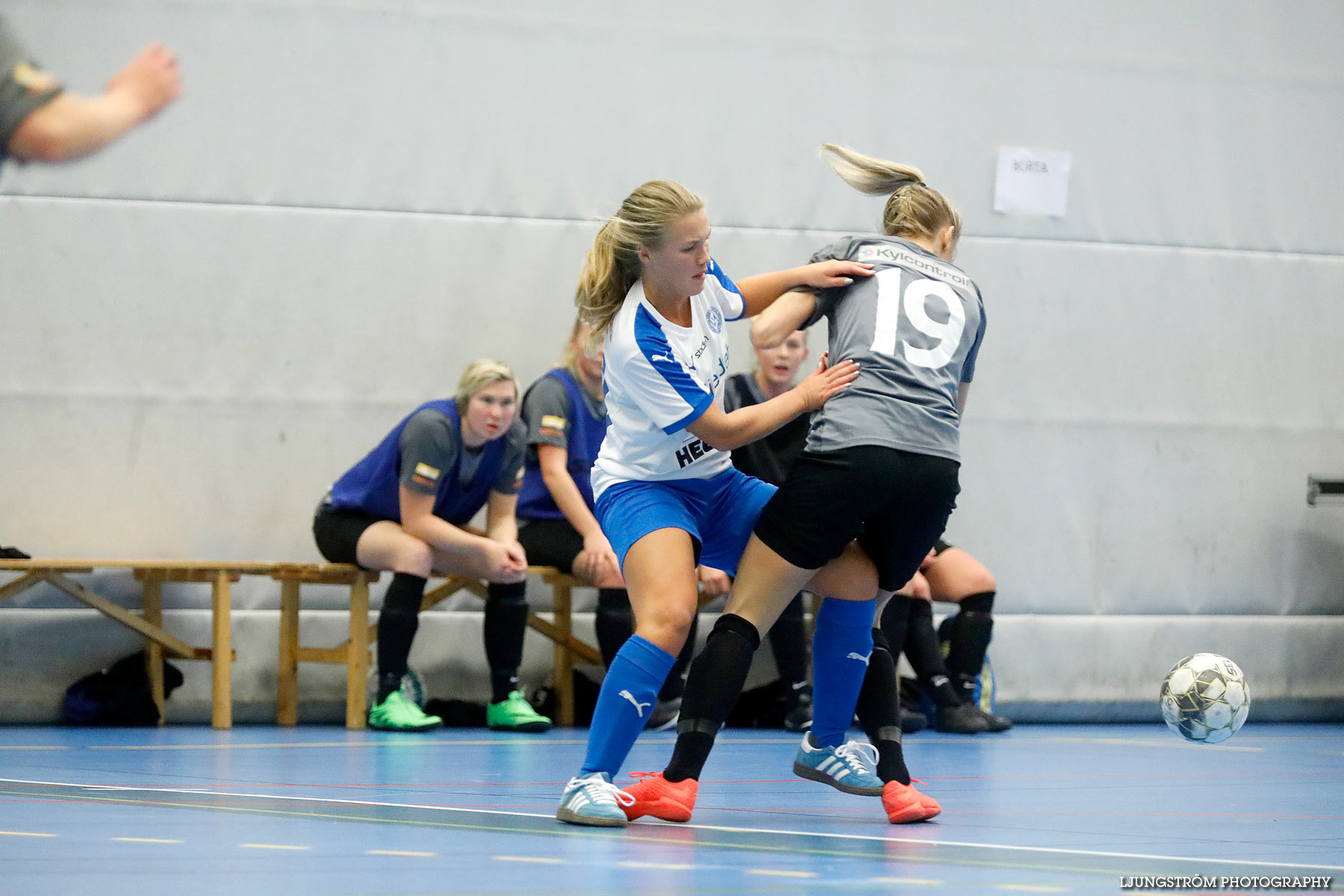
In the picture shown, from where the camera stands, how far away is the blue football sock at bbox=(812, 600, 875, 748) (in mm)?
3645

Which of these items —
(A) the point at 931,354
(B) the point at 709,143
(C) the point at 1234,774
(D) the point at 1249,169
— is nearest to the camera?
(A) the point at 931,354

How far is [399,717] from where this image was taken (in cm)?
603

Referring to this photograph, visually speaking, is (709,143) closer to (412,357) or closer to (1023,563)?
(412,357)

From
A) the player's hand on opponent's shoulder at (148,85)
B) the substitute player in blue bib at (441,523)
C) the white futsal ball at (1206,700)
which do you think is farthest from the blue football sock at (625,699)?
the substitute player in blue bib at (441,523)

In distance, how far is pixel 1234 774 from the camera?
4.85 meters

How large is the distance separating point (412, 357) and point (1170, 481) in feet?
12.0

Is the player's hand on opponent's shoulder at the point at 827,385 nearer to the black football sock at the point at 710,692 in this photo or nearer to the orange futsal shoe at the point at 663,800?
the black football sock at the point at 710,692

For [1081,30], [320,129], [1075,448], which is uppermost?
[1081,30]

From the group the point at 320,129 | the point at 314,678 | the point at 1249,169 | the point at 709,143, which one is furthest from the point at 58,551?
the point at 1249,169

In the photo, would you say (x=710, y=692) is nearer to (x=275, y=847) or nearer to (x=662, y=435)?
(x=662, y=435)

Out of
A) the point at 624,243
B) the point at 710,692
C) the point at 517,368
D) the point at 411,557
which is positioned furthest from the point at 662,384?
the point at 517,368

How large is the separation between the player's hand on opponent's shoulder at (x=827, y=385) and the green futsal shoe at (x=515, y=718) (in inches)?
116

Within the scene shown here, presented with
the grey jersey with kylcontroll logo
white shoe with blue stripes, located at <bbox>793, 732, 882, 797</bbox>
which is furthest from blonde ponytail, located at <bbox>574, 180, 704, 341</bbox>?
white shoe with blue stripes, located at <bbox>793, 732, 882, 797</bbox>

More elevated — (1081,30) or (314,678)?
(1081,30)
